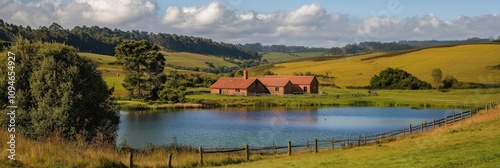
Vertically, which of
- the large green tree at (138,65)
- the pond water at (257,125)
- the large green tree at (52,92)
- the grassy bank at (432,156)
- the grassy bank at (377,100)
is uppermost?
the large green tree at (138,65)

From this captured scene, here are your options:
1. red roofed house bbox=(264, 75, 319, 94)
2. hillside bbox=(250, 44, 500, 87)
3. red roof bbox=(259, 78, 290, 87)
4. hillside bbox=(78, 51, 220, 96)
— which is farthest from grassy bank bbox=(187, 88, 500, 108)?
hillside bbox=(78, 51, 220, 96)

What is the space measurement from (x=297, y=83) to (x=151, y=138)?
6450cm

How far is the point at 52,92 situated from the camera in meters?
25.2

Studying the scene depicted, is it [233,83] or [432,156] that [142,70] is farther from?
[432,156]

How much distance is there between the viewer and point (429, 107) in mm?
74188

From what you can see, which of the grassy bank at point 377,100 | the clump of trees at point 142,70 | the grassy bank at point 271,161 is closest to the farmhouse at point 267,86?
the grassy bank at point 377,100

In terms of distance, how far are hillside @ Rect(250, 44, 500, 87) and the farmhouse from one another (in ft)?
39.9

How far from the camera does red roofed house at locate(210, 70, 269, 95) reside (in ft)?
323

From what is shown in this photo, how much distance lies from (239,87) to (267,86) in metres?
7.52

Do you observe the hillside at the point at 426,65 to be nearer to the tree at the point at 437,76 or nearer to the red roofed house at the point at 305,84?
the tree at the point at 437,76

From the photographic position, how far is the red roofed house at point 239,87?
98312 mm

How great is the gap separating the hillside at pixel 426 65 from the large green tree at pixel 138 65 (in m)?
44.8

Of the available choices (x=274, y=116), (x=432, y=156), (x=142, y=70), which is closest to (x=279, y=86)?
(x=142, y=70)

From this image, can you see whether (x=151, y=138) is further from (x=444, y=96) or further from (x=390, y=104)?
(x=444, y=96)
